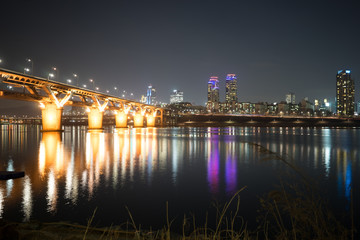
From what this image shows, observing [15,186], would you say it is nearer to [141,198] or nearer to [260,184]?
[141,198]

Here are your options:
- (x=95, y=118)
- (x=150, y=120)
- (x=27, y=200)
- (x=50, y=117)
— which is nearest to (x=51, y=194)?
(x=27, y=200)

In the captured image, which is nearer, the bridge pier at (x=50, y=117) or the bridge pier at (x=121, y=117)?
the bridge pier at (x=50, y=117)

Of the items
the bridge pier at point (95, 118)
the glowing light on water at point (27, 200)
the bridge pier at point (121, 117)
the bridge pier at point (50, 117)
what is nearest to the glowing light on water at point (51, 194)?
the glowing light on water at point (27, 200)

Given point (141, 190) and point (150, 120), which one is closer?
point (141, 190)

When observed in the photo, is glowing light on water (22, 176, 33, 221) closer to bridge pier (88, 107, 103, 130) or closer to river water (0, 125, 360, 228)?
river water (0, 125, 360, 228)

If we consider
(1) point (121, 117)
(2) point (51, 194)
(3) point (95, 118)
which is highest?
(1) point (121, 117)

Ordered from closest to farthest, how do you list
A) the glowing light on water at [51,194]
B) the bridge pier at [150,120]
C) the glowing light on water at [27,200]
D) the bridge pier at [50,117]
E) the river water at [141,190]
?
the glowing light on water at [27,200] < the river water at [141,190] < the glowing light on water at [51,194] < the bridge pier at [50,117] < the bridge pier at [150,120]

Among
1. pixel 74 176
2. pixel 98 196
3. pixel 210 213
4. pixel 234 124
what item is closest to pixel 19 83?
pixel 74 176

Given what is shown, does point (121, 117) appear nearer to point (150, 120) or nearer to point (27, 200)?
point (150, 120)

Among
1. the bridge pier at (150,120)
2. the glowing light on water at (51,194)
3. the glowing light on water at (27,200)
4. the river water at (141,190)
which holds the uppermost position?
the bridge pier at (150,120)

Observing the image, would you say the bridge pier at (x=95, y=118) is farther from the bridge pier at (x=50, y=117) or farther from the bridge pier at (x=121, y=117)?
the bridge pier at (x=121, y=117)

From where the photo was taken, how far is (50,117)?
157 ft

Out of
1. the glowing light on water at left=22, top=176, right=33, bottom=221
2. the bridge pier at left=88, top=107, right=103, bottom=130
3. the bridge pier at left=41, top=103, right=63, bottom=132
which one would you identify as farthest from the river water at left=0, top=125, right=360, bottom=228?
the bridge pier at left=88, top=107, right=103, bottom=130

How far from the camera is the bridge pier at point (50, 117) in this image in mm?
46781
